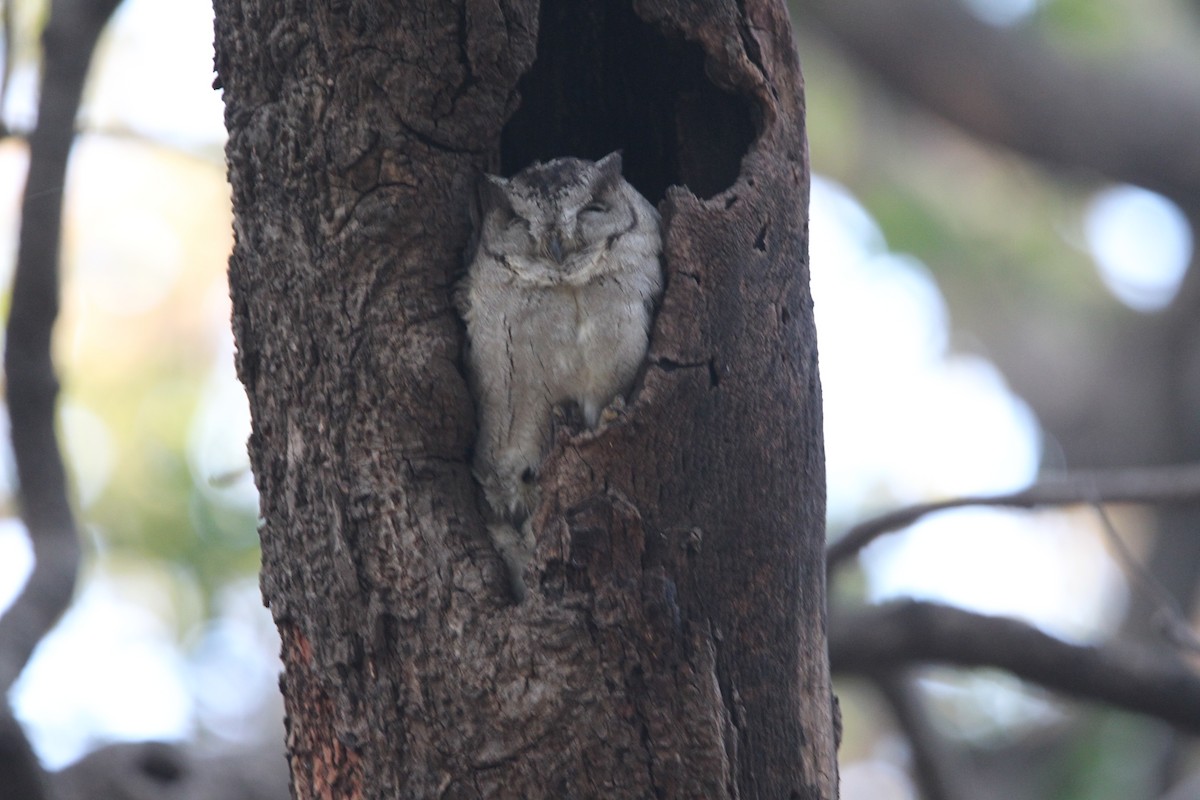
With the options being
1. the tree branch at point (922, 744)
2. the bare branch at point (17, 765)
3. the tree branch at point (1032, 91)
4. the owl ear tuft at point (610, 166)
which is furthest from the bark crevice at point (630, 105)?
the tree branch at point (1032, 91)

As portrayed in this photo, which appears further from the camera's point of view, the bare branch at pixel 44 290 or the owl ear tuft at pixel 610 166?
the bare branch at pixel 44 290

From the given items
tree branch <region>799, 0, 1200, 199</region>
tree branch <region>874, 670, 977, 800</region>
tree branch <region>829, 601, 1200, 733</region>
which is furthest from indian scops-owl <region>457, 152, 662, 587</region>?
tree branch <region>799, 0, 1200, 199</region>

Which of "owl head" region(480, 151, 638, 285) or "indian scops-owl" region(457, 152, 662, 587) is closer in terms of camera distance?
"indian scops-owl" region(457, 152, 662, 587)

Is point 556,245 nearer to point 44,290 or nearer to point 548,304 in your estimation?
point 548,304

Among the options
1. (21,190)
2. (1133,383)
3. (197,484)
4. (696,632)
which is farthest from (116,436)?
(1133,383)

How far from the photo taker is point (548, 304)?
10.0 feet

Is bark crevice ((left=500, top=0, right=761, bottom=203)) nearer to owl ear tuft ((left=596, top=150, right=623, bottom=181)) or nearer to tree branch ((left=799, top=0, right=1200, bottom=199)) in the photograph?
owl ear tuft ((left=596, top=150, right=623, bottom=181))

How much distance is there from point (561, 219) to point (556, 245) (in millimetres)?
76

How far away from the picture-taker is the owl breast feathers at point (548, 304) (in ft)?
9.38

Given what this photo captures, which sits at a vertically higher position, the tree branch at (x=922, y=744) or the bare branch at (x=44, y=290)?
the bare branch at (x=44, y=290)

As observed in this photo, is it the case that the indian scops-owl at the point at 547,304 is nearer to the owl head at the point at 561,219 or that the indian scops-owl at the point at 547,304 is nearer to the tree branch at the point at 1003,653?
the owl head at the point at 561,219

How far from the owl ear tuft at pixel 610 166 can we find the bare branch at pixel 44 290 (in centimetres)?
174

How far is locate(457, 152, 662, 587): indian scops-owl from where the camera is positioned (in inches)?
113

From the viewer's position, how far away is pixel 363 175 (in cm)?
262
